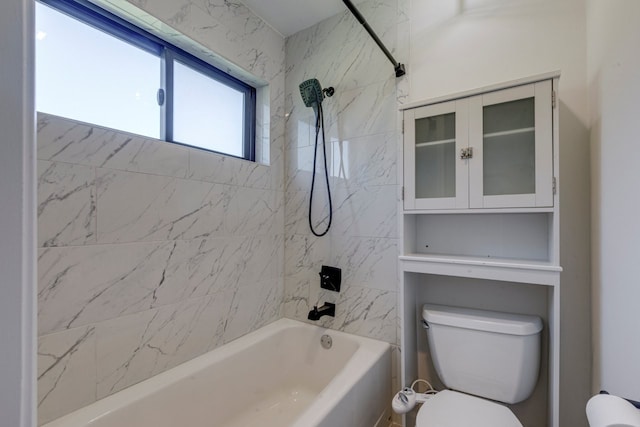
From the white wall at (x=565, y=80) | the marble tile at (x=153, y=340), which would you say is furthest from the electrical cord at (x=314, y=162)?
the white wall at (x=565, y=80)

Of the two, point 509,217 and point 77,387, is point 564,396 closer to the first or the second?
point 509,217

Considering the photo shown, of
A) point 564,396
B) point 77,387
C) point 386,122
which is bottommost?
point 564,396

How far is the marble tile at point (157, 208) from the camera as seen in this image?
1175 millimetres

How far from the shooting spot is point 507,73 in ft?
4.56

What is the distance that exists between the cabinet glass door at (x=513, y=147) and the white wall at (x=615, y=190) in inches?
6.9

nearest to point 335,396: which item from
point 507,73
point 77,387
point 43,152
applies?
point 77,387

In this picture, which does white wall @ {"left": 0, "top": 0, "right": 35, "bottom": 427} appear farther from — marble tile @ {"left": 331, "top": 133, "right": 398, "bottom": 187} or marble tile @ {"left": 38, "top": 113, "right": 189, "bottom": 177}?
marble tile @ {"left": 331, "top": 133, "right": 398, "bottom": 187}

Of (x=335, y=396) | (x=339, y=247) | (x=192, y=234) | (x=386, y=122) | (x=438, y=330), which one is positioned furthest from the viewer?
(x=339, y=247)

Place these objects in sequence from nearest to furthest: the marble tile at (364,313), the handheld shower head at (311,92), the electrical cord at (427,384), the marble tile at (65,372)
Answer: the marble tile at (65,372) → the electrical cord at (427,384) → the marble tile at (364,313) → the handheld shower head at (311,92)

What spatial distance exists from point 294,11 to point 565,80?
1.60m

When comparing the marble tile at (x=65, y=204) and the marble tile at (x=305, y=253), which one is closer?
the marble tile at (x=65, y=204)

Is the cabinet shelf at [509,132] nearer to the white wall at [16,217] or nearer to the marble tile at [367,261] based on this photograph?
the marble tile at [367,261]

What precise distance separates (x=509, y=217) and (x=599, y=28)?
81 centimetres

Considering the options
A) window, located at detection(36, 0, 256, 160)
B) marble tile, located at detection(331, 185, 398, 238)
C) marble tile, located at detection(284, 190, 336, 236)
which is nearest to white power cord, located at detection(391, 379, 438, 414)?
marble tile, located at detection(331, 185, 398, 238)
